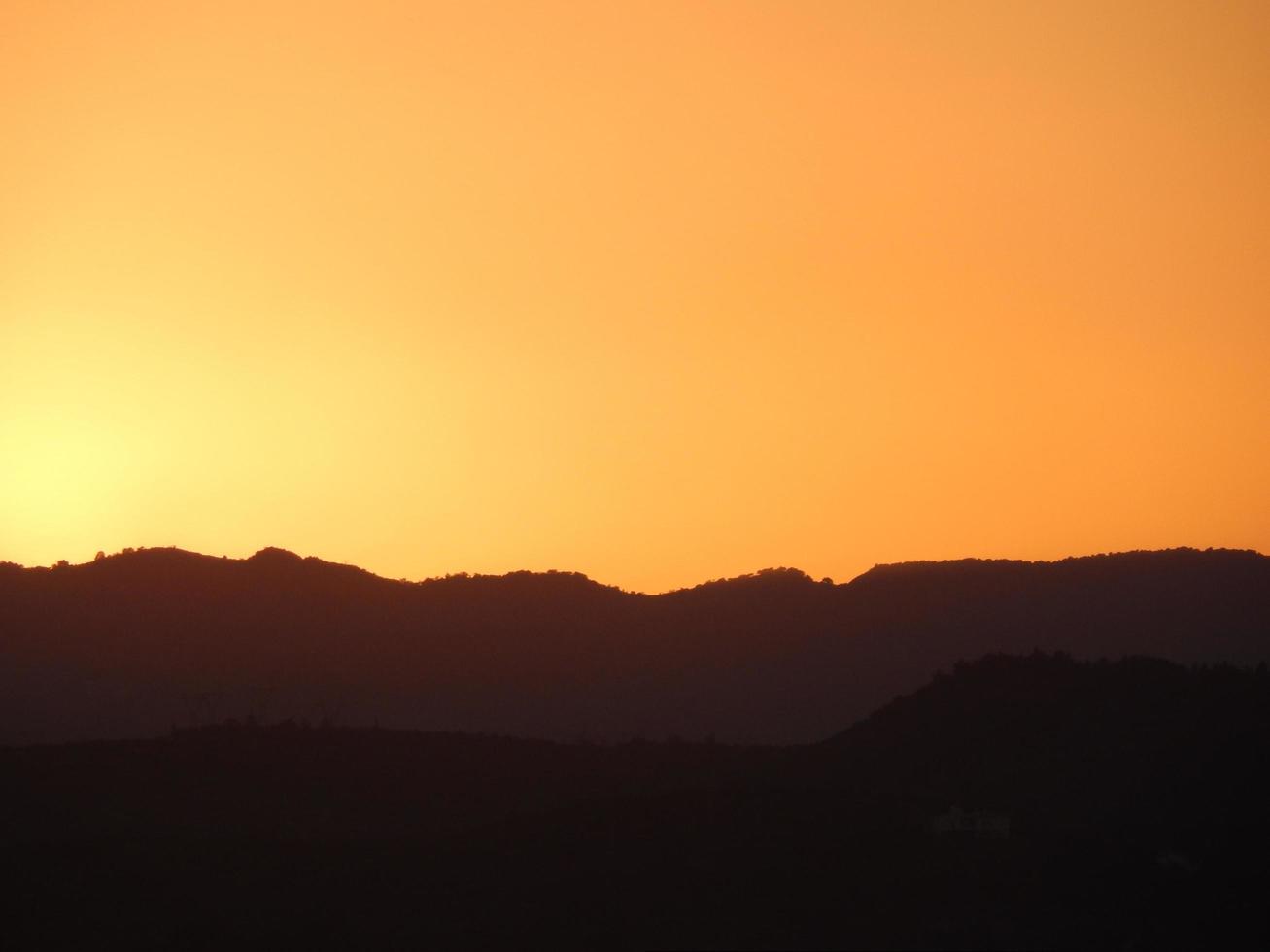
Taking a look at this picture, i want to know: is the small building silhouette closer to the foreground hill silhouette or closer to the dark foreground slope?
the dark foreground slope

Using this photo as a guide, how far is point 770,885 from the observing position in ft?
86.4

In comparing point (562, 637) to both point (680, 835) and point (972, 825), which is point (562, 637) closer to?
point (680, 835)

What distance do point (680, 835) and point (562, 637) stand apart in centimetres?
3116

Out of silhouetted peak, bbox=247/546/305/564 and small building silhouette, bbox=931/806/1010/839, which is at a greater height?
silhouetted peak, bbox=247/546/305/564

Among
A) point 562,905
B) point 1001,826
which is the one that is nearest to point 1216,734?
point 1001,826

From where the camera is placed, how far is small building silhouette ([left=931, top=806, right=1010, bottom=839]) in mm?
28172

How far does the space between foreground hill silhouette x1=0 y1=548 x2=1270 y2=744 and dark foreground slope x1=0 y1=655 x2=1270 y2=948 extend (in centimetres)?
1520

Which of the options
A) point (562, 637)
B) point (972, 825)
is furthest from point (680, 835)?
point (562, 637)

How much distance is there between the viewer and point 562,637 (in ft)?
195

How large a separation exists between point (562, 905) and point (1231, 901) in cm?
922

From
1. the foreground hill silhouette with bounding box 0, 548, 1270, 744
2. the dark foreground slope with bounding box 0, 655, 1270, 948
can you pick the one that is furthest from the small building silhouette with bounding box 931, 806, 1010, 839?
the foreground hill silhouette with bounding box 0, 548, 1270, 744

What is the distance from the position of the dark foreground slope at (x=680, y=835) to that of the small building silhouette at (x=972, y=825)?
173 mm

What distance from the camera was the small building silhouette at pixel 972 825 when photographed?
2817 cm

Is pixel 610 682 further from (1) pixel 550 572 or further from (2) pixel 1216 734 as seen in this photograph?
(2) pixel 1216 734
